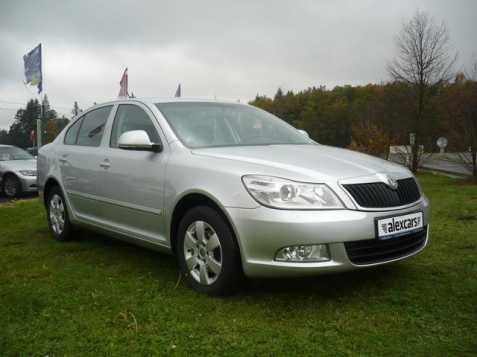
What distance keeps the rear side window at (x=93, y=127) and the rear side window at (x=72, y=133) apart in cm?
10

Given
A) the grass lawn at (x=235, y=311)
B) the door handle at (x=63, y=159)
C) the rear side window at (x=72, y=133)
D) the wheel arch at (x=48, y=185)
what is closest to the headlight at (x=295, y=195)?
the grass lawn at (x=235, y=311)

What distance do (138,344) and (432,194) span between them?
910 cm

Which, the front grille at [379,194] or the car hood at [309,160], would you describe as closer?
the front grille at [379,194]

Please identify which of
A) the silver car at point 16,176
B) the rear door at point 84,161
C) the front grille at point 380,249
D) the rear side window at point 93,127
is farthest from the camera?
the silver car at point 16,176

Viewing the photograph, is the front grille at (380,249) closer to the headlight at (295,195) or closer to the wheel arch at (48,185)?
the headlight at (295,195)

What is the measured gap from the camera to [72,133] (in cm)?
566

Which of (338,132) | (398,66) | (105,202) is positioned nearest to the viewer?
(105,202)

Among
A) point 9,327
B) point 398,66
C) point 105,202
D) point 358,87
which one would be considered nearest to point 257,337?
point 9,327

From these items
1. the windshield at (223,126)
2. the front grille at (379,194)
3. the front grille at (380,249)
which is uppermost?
the windshield at (223,126)

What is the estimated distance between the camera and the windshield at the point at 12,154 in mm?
12695

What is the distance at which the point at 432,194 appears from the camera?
10.6 meters

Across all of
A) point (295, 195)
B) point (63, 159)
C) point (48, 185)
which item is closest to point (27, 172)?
point (48, 185)

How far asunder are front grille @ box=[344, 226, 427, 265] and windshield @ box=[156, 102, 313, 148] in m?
1.39

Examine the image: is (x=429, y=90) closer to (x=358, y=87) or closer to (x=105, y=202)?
(x=105, y=202)
